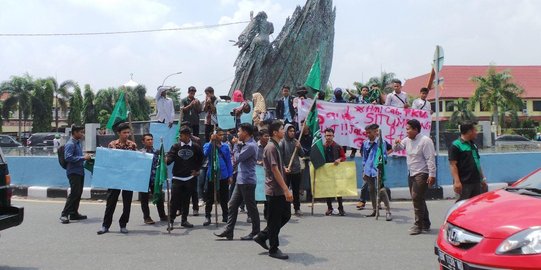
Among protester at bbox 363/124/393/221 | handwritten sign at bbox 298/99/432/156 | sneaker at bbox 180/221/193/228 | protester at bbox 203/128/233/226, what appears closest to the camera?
sneaker at bbox 180/221/193/228

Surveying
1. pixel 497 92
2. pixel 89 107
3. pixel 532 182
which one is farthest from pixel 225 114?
pixel 89 107

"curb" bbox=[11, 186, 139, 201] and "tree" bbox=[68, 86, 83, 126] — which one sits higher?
"tree" bbox=[68, 86, 83, 126]

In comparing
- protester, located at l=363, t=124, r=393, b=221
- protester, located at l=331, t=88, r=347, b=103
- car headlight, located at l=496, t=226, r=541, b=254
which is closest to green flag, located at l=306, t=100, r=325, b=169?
protester, located at l=363, t=124, r=393, b=221

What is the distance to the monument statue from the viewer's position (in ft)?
76.0

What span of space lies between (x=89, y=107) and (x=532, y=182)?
57.2 m

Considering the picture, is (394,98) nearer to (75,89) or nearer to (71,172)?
(71,172)

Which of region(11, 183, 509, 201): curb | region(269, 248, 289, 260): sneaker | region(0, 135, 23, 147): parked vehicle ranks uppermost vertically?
region(0, 135, 23, 147): parked vehicle

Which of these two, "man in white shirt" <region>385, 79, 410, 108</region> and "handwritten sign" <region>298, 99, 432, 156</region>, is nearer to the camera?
"handwritten sign" <region>298, 99, 432, 156</region>

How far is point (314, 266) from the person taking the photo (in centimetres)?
572

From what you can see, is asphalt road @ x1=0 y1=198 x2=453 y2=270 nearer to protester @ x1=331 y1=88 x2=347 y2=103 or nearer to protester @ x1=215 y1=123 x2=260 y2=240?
protester @ x1=215 y1=123 x2=260 y2=240

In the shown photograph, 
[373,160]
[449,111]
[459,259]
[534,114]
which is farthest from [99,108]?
[459,259]

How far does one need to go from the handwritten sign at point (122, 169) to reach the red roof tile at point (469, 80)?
4997 cm

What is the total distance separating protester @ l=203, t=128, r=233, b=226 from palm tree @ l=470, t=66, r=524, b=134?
44550 millimetres

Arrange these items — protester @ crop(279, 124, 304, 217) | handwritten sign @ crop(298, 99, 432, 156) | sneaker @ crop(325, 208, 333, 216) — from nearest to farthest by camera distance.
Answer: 1. protester @ crop(279, 124, 304, 217)
2. sneaker @ crop(325, 208, 333, 216)
3. handwritten sign @ crop(298, 99, 432, 156)
